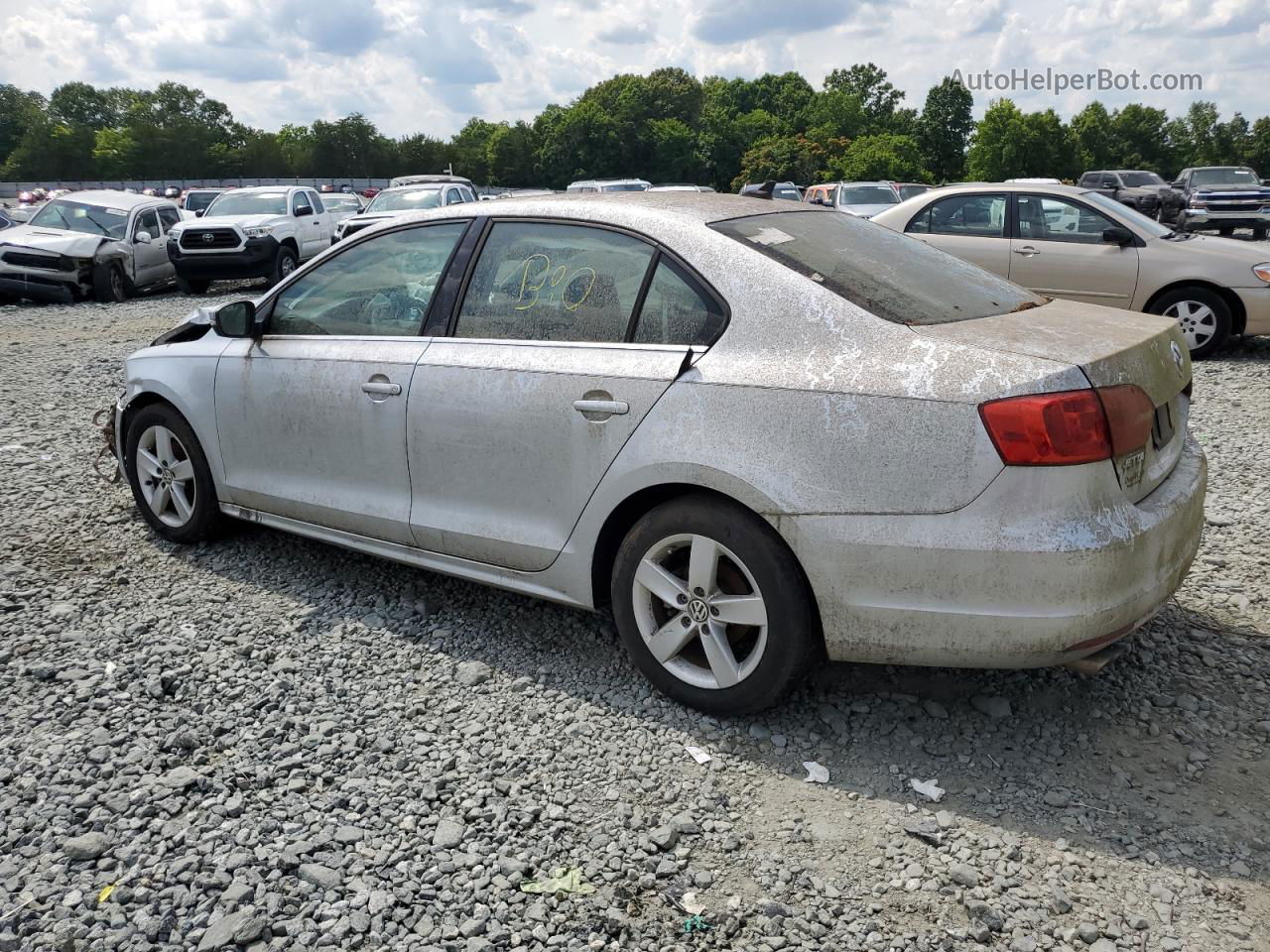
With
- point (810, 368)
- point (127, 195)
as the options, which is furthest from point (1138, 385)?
point (127, 195)

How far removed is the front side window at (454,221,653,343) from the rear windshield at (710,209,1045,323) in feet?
1.26

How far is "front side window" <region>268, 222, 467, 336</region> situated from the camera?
4211mm

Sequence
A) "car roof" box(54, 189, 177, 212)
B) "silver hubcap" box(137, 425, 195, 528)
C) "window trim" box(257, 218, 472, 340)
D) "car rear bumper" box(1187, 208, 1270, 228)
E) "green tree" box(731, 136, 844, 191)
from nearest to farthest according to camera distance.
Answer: "window trim" box(257, 218, 472, 340) → "silver hubcap" box(137, 425, 195, 528) → "car roof" box(54, 189, 177, 212) → "car rear bumper" box(1187, 208, 1270, 228) → "green tree" box(731, 136, 844, 191)

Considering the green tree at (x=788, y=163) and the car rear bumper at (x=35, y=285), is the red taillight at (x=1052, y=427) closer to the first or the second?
the car rear bumper at (x=35, y=285)

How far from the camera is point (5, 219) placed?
2056 cm

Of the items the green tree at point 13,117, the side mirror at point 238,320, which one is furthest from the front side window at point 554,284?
the green tree at point 13,117

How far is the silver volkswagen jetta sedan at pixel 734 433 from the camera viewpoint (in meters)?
2.90

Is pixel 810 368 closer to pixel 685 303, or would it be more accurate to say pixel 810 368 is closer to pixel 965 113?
pixel 685 303

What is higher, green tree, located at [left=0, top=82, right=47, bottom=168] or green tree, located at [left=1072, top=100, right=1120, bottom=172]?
green tree, located at [left=0, top=82, right=47, bottom=168]

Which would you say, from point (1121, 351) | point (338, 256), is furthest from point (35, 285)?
point (1121, 351)

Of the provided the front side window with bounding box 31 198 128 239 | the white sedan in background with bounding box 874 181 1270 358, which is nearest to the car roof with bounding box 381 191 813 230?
the white sedan in background with bounding box 874 181 1270 358

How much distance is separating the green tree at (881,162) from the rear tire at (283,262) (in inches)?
2553

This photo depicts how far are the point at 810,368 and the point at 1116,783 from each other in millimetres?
1526

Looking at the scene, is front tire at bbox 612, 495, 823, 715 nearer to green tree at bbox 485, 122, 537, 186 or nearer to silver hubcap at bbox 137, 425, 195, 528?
silver hubcap at bbox 137, 425, 195, 528
